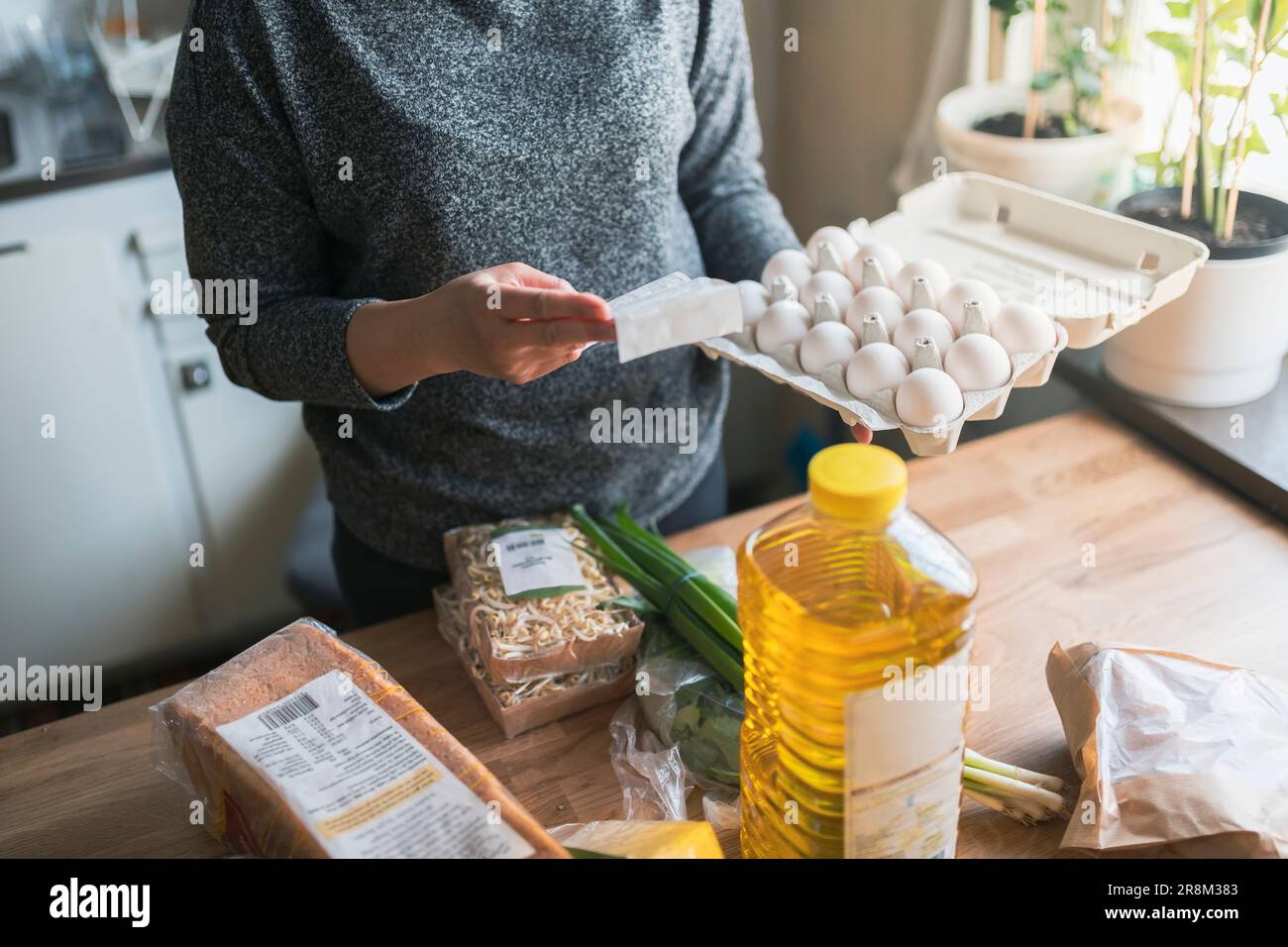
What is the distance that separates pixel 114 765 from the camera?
2.84ft

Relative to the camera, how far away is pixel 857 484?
579mm

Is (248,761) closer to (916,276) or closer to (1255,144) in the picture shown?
(916,276)

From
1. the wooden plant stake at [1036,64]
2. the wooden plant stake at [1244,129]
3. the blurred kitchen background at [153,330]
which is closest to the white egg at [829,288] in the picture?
the wooden plant stake at [1244,129]

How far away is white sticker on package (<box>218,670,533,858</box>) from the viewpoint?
2.03ft

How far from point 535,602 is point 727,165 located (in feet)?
1.70

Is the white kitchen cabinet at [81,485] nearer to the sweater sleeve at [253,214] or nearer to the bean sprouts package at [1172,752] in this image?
the sweater sleeve at [253,214]

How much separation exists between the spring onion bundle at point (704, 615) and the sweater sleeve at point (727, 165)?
31 cm

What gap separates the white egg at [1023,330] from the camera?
0.89 metres

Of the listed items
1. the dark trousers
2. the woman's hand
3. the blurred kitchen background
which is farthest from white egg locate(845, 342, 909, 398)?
the blurred kitchen background

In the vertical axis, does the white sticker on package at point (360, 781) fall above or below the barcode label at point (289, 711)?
below

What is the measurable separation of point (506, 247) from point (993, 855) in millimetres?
605

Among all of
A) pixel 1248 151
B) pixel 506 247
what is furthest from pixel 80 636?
pixel 1248 151

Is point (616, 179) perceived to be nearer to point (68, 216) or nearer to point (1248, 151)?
point (1248, 151)

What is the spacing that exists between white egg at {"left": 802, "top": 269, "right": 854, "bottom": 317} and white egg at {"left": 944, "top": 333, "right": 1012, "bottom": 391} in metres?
0.13
